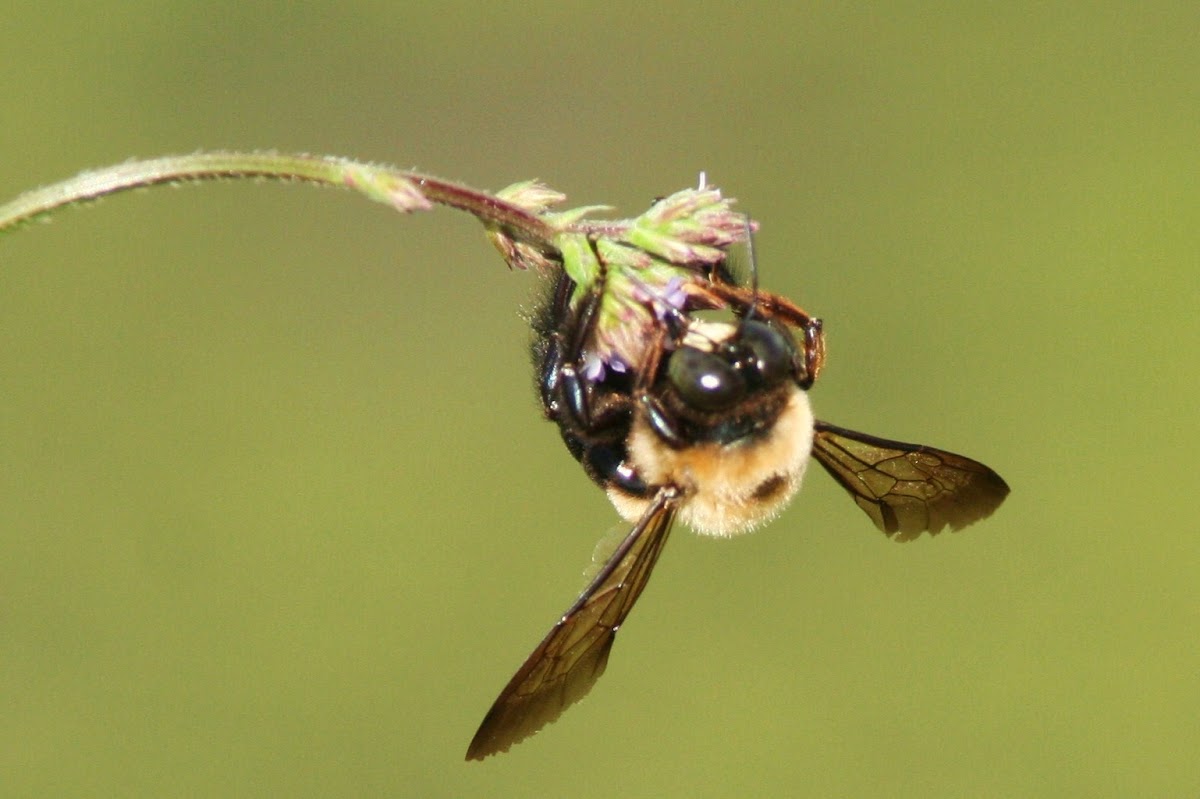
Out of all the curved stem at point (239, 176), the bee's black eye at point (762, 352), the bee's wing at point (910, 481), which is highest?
the bee's wing at point (910, 481)

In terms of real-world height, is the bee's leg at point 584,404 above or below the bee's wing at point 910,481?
below

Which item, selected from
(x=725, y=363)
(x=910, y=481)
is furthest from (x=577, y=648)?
(x=910, y=481)

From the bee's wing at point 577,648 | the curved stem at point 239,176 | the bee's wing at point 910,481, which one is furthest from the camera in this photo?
the bee's wing at point 910,481

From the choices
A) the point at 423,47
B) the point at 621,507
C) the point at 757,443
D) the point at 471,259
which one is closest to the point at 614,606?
the point at 621,507

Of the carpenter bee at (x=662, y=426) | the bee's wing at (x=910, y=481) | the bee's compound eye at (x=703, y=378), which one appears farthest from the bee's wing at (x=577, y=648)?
the bee's wing at (x=910, y=481)

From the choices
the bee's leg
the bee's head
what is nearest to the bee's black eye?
the bee's head

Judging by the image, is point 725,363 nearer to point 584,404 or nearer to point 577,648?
point 584,404

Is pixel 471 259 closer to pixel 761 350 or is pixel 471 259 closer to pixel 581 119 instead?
pixel 581 119

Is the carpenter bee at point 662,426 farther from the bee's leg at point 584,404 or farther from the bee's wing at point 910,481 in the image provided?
the bee's wing at point 910,481
